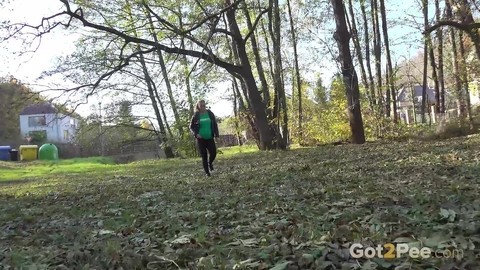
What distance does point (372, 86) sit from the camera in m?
25.2

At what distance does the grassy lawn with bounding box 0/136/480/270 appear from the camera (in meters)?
3.12

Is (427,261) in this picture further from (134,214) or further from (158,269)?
(134,214)

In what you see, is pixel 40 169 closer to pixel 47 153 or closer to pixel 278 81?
pixel 278 81

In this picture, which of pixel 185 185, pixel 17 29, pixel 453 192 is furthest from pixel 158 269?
pixel 17 29

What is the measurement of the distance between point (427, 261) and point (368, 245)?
43 centimetres

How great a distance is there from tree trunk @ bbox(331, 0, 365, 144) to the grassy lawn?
353 inches

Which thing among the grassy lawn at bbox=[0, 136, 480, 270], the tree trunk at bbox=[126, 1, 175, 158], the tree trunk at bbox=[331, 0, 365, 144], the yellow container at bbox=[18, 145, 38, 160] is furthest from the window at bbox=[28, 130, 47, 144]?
the grassy lawn at bbox=[0, 136, 480, 270]

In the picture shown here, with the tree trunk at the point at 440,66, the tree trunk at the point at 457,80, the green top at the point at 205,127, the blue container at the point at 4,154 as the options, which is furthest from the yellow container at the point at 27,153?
the green top at the point at 205,127

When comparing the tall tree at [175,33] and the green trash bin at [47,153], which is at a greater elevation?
the tall tree at [175,33]

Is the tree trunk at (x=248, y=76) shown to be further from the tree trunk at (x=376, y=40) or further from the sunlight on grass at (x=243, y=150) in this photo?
the tree trunk at (x=376, y=40)

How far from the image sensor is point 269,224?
14.1 ft

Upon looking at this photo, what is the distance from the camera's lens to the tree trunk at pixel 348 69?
656 inches

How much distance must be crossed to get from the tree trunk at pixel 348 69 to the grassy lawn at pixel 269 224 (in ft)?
29.4

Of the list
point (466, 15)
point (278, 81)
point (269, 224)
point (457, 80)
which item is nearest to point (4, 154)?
point (278, 81)
